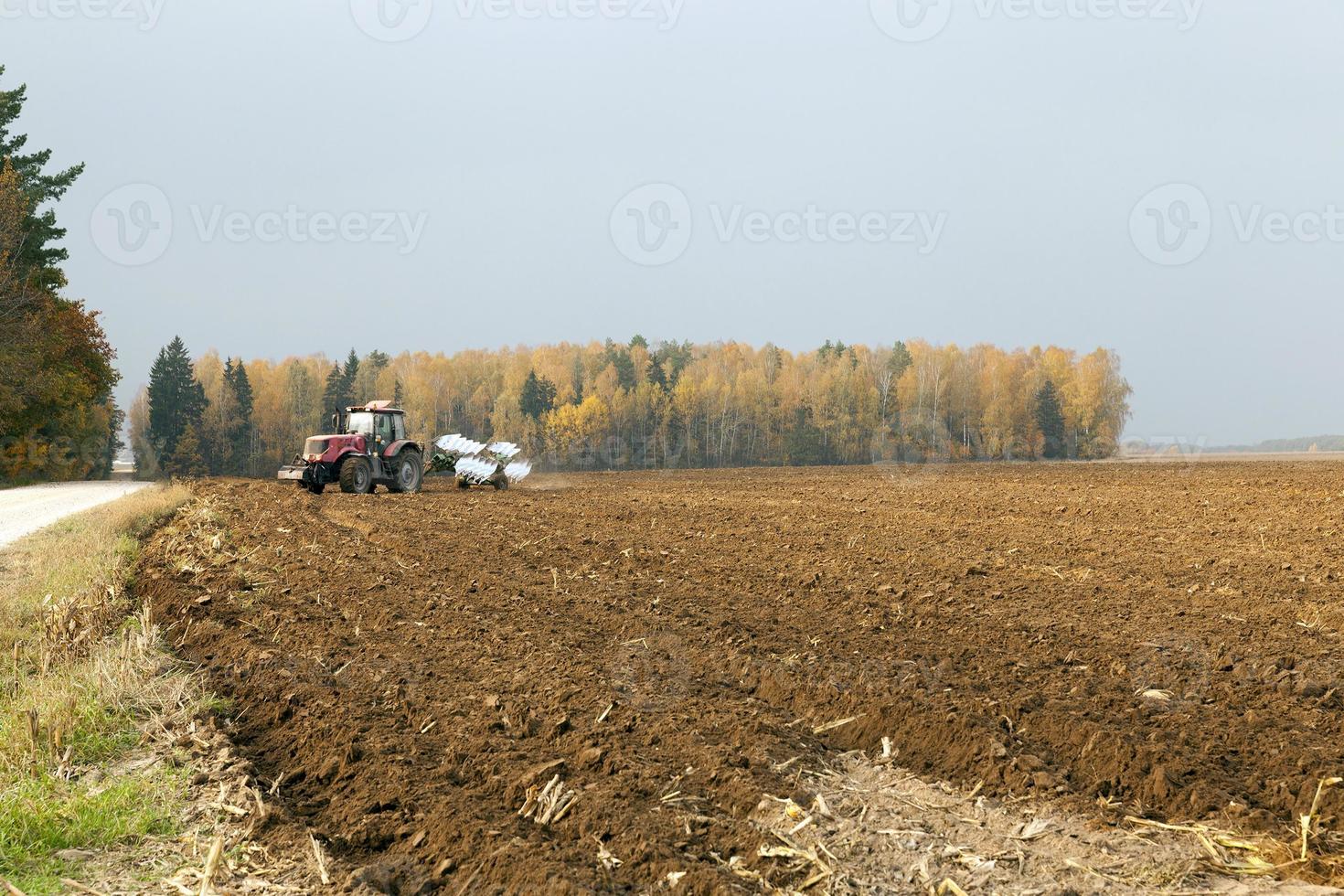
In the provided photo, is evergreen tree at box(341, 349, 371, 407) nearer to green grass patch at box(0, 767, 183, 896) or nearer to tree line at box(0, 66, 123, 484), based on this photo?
tree line at box(0, 66, 123, 484)

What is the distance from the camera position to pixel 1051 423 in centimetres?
7581

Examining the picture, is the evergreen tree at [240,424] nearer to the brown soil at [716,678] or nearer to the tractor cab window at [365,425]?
the tractor cab window at [365,425]

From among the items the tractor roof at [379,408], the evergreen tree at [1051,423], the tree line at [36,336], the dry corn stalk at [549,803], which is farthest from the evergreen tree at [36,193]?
the evergreen tree at [1051,423]


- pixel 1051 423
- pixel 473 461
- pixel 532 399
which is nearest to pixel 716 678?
pixel 473 461

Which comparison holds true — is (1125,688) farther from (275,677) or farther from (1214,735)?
(275,677)

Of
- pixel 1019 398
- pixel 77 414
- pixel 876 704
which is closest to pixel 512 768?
pixel 876 704

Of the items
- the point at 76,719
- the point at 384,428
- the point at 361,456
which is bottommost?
the point at 76,719

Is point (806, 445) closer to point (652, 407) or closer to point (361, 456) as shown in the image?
point (652, 407)

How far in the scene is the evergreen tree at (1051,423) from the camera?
7550cm

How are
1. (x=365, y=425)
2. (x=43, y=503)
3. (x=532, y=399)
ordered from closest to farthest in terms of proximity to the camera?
1. (x=43, y=503)
2. (x=365, y=425)
3. (x=532, y=399)

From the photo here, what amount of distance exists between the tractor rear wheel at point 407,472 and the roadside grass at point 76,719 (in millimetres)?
13006

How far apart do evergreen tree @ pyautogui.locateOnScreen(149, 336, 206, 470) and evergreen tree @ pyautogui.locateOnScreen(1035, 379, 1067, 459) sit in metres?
64.3

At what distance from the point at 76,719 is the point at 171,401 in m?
72.1

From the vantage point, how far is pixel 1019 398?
80438 millimetres
